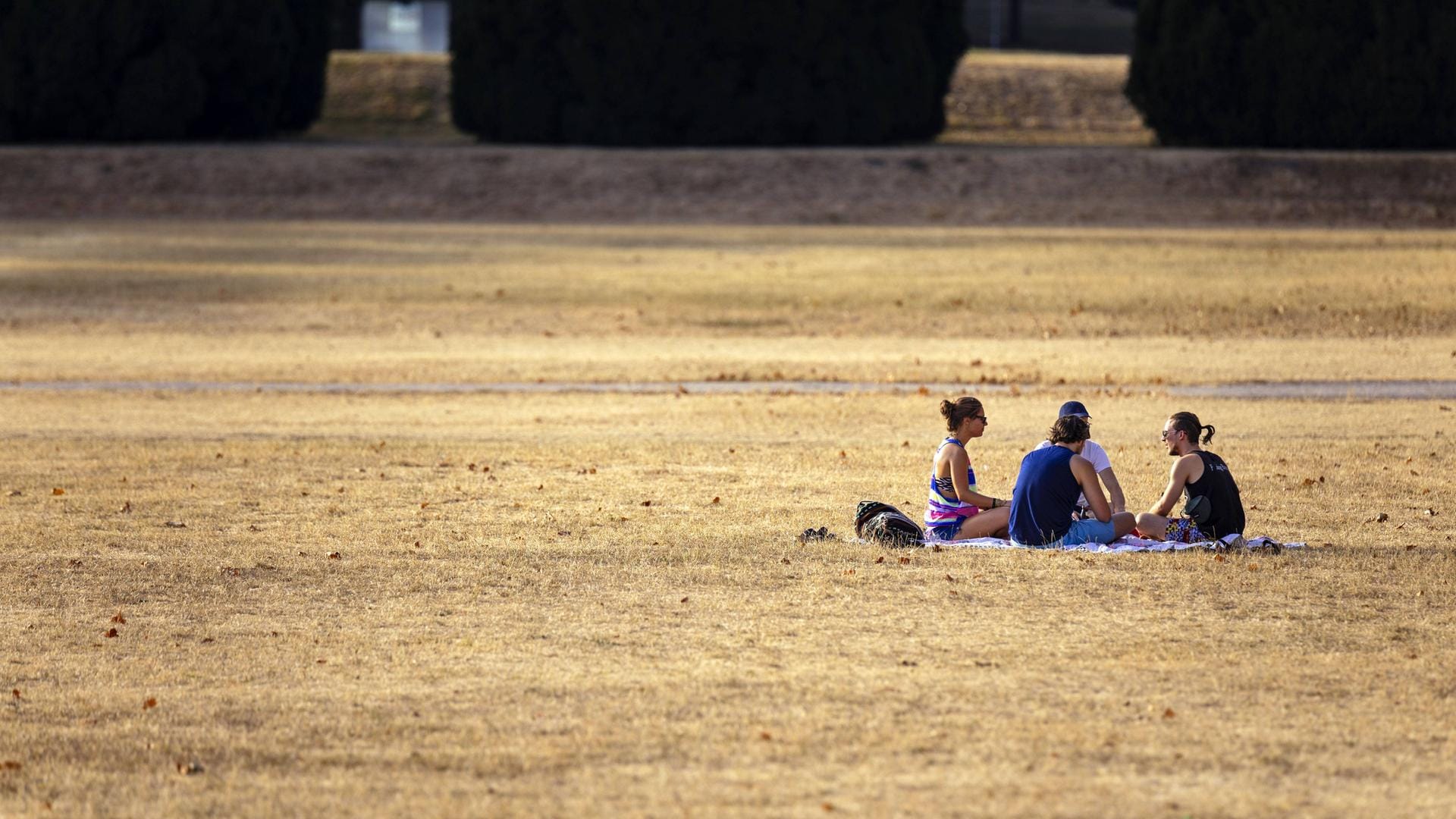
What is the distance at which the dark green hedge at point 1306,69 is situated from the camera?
37031 millimetres

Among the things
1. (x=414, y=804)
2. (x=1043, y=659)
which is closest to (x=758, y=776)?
(x=414, y=804)

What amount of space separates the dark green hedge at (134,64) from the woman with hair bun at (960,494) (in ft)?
112

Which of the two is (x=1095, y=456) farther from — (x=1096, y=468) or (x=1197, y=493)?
(x=1197, y=493)

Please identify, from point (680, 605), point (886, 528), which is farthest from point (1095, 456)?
point (680, 605)

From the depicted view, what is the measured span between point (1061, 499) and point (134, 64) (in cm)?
3546

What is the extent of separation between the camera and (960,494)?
10.1 metres

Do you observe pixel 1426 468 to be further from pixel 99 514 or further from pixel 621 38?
pixel 621 38

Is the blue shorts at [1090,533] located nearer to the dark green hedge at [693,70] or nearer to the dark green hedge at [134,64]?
the dark green hedge at [693,70]

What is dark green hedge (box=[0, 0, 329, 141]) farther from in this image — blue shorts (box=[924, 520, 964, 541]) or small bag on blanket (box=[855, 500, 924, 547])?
blue shorts (box=[924, 520, 964, 541])

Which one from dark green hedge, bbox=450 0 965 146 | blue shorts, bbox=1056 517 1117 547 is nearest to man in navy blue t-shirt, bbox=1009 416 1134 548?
blue shorts, bbox=1056 517 1117 547

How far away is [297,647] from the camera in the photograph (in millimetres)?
8047

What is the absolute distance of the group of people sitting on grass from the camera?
9.63 metres

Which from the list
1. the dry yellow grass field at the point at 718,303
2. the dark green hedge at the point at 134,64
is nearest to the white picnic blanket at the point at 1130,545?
the dry yellow grass field at the point at 718,303

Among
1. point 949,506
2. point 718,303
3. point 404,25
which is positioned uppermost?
point 949,506
